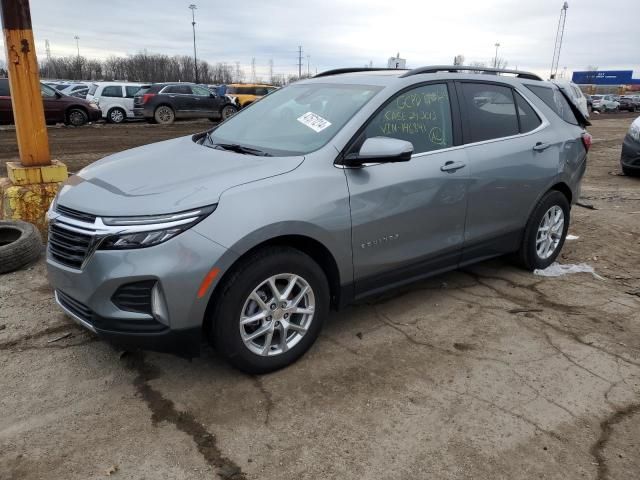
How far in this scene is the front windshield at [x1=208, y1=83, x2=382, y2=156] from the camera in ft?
11.3

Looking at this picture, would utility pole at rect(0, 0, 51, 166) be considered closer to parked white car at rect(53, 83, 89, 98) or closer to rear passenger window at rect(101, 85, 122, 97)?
rear passenger window at rect(101, 85, 122, 97)

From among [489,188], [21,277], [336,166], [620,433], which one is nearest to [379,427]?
[620,433]

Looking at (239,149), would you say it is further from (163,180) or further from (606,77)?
(606,77)

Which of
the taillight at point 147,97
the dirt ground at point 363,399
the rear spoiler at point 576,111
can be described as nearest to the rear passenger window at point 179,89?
the taillight at point 147,97

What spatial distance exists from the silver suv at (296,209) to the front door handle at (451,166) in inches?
0.5

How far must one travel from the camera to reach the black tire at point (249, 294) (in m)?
2.85

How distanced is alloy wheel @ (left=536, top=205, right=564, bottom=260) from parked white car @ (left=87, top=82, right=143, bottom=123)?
19857 millimetres

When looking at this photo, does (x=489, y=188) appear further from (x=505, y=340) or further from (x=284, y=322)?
(x=284, y=322)

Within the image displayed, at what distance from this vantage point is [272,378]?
10.3 feet

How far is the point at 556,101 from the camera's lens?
16.4 ft

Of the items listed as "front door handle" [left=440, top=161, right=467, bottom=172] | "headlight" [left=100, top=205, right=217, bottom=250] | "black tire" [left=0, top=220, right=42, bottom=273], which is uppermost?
"front door handle" [left=440, top=161, right=467, bottom=172]

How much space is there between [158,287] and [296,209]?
858 millimetres

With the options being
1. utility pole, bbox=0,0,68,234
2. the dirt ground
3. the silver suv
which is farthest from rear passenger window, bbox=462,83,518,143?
utility pole, bbox=0,0,68,234

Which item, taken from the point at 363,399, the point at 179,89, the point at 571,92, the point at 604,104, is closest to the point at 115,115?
the point at 179,89
